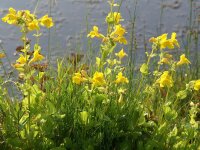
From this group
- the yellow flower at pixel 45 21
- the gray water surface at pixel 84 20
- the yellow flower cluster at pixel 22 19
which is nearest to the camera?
the yellow flower cluster at pixel 22 19

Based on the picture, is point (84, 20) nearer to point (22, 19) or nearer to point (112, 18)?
point (112, 18)

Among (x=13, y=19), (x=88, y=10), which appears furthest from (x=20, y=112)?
(x=88, y=10)

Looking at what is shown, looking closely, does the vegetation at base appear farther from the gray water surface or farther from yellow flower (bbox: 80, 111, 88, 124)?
the gray water surface

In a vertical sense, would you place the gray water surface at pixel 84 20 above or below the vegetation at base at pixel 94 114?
above

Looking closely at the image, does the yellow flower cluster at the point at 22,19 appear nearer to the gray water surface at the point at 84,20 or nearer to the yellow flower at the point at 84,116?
the yellow flower at the point at 84,116

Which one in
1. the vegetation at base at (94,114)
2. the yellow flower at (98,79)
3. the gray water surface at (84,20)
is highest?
the gray water surface at (84,20)

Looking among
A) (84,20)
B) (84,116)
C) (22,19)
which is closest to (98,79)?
(84,116)

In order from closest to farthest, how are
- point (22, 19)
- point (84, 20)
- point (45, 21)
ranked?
point (22, 19)
point (45, 21)
point (84, 20)

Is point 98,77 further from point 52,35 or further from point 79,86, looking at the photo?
point 52,35

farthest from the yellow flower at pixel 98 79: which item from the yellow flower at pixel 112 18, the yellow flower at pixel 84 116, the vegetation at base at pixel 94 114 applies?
the yellow flower at pixel 112 18

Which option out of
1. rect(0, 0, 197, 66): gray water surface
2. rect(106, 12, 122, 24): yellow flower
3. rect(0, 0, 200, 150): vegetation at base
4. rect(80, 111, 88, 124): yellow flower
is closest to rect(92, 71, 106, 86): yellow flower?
rect(0, 0, 200, 150): vegetation at base

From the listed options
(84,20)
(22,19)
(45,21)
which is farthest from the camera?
(84,20)
